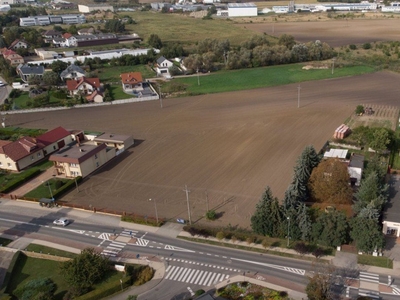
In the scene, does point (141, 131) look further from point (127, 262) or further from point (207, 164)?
point (127, 262)

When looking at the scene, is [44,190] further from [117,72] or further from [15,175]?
[117,72]

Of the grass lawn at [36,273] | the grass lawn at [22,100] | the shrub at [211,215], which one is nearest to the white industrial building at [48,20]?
the grass lawn at [22,100]

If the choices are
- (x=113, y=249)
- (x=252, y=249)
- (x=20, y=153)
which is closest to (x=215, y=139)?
(x=252, y=249)

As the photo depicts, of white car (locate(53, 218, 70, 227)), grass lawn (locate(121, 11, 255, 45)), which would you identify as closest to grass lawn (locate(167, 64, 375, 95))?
grass lawn (locate(121, 11, 255, 45))

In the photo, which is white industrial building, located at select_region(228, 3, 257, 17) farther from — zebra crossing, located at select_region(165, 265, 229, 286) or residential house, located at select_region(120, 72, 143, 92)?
zebra crossing, located at select_region(165, 265, 229, 286)

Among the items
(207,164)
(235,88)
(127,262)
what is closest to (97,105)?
(235,88)

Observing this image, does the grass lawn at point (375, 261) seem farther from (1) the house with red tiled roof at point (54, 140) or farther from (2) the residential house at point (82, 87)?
(2) the residential house at point (82, 87)

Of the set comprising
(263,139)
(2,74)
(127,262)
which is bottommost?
(127,262)
